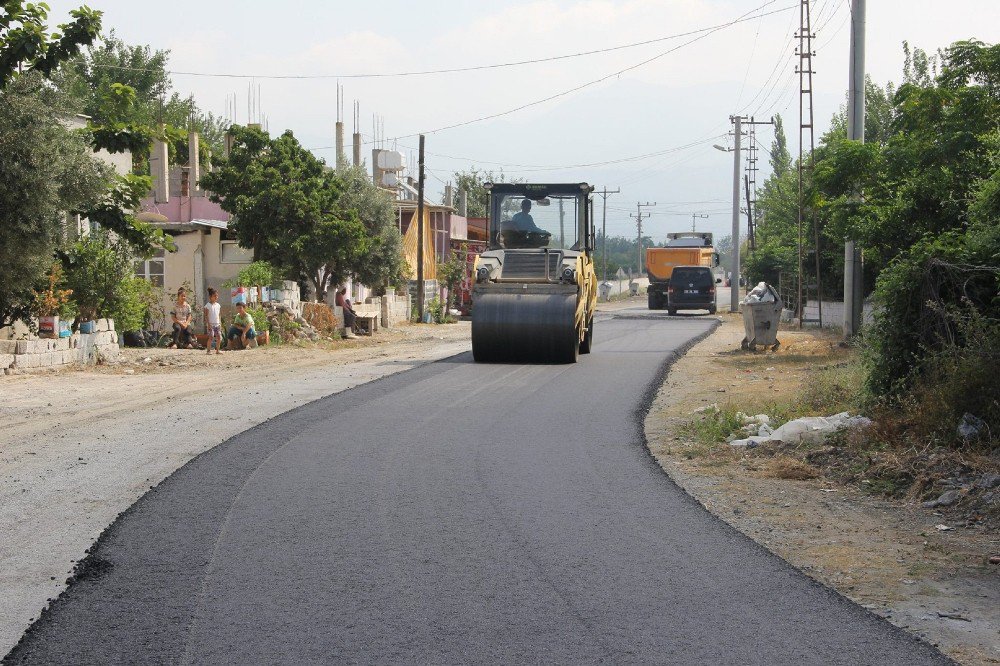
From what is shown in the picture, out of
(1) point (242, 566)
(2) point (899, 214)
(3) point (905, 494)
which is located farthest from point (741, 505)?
(2) point (899, 214)

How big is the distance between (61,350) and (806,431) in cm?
1354

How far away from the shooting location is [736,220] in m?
53.9

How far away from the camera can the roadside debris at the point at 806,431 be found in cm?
1105

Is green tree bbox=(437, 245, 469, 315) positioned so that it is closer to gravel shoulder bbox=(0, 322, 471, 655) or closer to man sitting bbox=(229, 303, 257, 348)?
man sitting bbox=(229, 303, 257, 348)

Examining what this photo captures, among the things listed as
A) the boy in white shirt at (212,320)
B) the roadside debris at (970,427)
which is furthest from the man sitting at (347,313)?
the roadside debris at (970,427)

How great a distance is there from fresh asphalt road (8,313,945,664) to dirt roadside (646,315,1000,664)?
234 mm

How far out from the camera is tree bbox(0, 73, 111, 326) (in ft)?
55.3

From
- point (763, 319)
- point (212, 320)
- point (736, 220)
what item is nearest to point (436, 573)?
point (212, 320)

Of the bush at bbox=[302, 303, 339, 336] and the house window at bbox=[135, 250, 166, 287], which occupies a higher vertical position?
the house window at bbox=[135, 250, 166, 287]

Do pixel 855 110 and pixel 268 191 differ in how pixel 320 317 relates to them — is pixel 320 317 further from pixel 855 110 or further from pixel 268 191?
pixel 855 110

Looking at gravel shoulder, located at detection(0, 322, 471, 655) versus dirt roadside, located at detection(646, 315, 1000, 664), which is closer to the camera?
dirt roadside, located at detection(646, 315, 1000, 664)

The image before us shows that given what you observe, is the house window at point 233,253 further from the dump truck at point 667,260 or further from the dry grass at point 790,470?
the dump truck at point 667,260

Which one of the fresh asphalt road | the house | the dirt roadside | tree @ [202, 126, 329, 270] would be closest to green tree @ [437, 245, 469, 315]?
tree @ [202, 126, 329, 270]

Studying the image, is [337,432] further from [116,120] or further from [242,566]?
[116,120]
